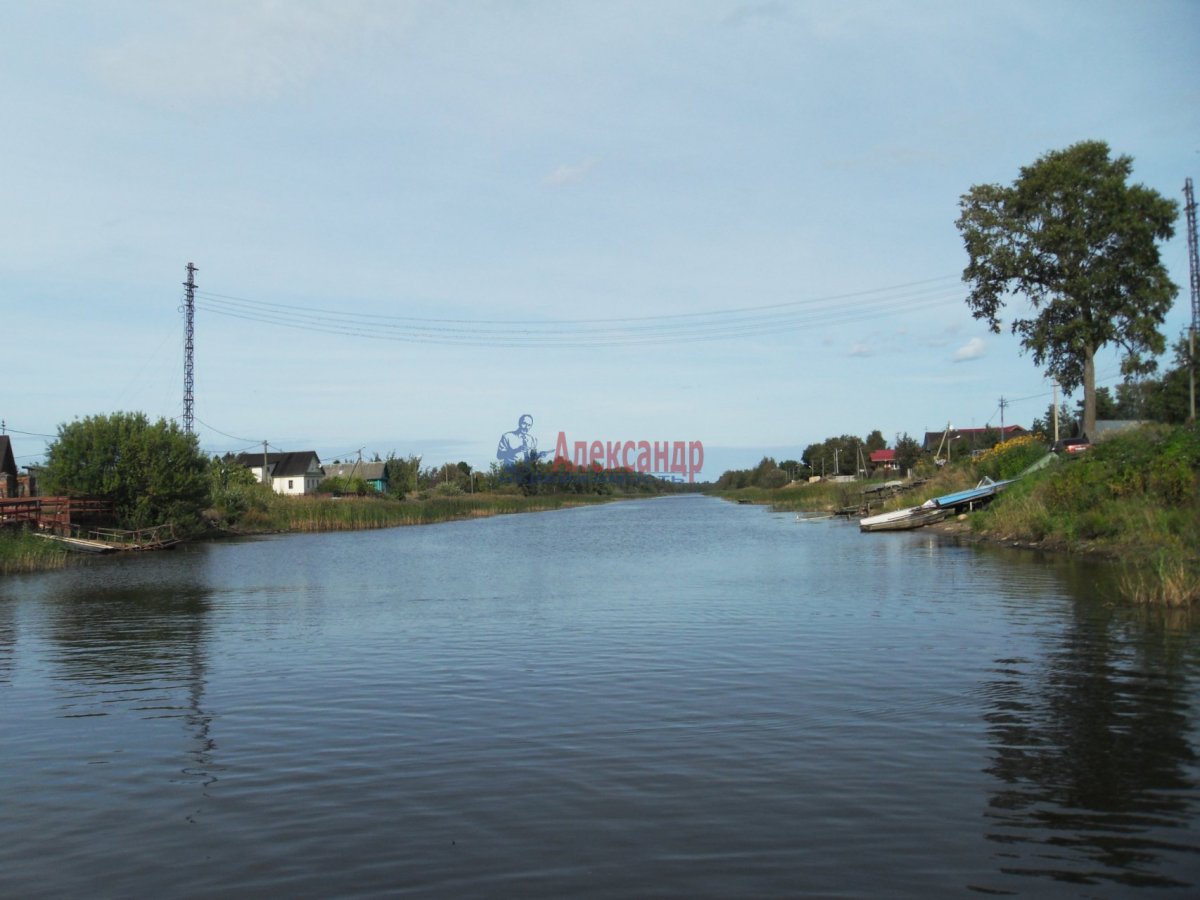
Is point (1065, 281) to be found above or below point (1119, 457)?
above

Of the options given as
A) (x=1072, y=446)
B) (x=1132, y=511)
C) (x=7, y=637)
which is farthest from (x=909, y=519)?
(x=7, y=637)

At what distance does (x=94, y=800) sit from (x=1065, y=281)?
45.1 metres

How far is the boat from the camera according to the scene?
46.5 metres

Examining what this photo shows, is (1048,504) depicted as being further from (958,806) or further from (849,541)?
(958,806)

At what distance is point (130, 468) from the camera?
1959 inches

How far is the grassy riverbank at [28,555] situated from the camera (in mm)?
33844

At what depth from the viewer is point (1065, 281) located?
44.1 metres

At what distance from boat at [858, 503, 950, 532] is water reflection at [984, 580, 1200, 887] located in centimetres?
3228

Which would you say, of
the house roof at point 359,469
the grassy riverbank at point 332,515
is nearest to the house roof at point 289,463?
the house roof at point 359,469

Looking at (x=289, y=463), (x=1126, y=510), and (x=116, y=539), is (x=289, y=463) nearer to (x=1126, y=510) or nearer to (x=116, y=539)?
(x=116, y=539)

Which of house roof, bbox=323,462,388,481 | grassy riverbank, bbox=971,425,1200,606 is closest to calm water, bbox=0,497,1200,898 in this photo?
grassy riverbank, bbox=971,425,1200,606

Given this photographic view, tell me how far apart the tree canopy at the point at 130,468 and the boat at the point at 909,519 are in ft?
118

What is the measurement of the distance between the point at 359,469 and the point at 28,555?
99.1m

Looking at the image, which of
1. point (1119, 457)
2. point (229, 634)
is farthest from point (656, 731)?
point (1119, 457)
